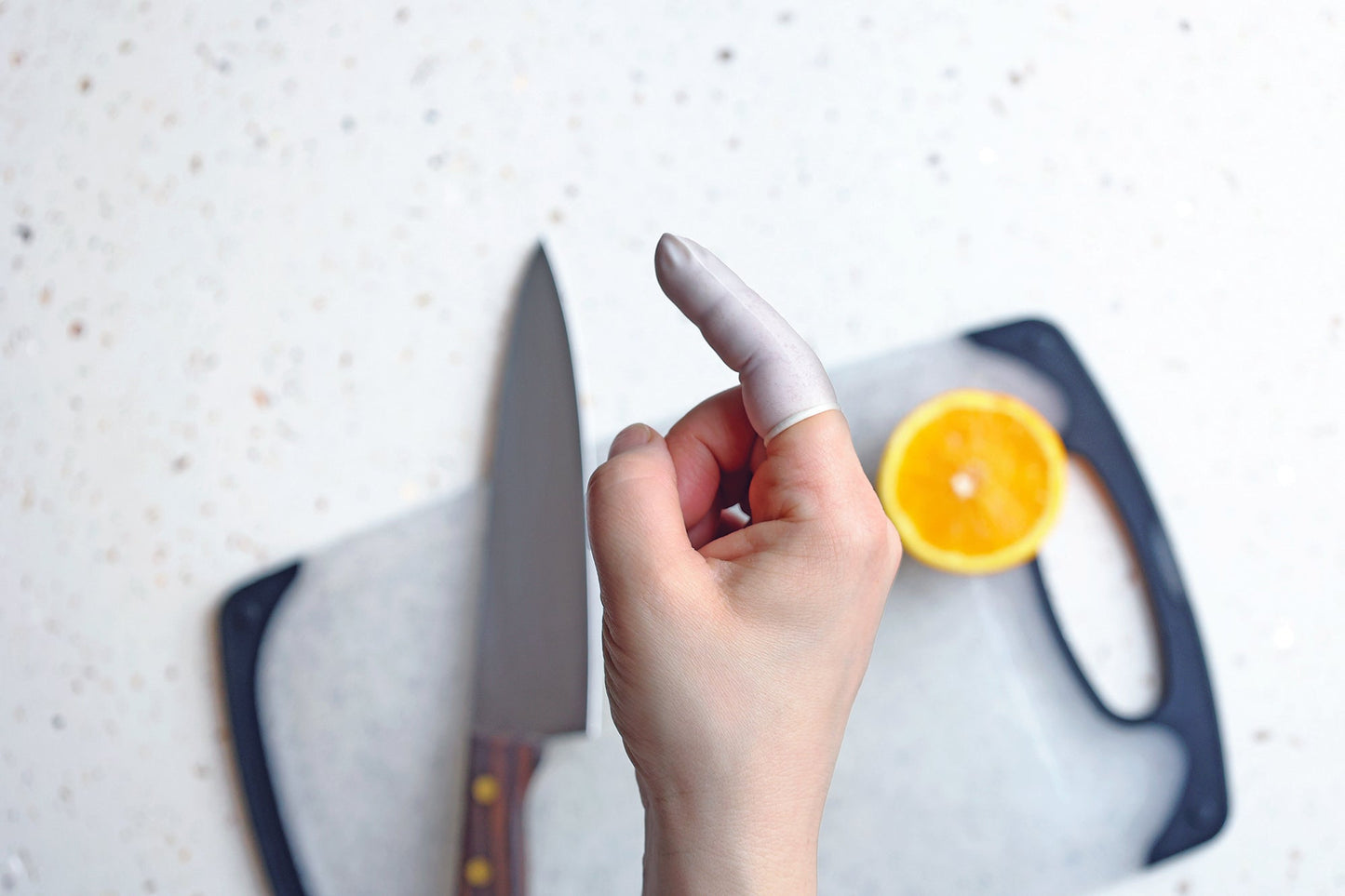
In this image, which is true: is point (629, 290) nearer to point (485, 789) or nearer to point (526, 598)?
point (526, 598)

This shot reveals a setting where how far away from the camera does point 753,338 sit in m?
0.45

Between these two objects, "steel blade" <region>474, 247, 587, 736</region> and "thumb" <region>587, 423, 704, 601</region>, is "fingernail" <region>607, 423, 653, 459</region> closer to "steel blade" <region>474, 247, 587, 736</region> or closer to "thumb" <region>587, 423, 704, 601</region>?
"thumb" <region>587, 423, 704, 601</region>

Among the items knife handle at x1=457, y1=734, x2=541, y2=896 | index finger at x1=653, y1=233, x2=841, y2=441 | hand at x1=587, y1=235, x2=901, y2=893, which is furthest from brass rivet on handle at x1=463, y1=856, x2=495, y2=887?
index finger at x1=653, y1=233, x2=841, y2=441

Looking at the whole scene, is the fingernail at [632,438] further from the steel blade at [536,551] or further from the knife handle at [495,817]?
the knife handle at [495,817]

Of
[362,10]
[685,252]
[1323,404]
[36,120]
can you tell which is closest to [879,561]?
[685,252]

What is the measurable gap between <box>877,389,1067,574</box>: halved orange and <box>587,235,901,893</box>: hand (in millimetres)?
231

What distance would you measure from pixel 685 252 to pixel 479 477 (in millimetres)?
375

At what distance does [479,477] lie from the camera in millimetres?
758

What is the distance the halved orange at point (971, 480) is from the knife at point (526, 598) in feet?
0.79

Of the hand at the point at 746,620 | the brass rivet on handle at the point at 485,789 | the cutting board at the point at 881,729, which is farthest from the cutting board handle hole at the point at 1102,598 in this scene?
the brass rivet on handle at the point at 485,789

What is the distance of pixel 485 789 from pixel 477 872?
68 millimetres

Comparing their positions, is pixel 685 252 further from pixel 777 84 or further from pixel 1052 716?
pixel 1052 716

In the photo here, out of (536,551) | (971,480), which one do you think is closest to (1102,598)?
(971,480)

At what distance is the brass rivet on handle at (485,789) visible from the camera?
2.34 ft
